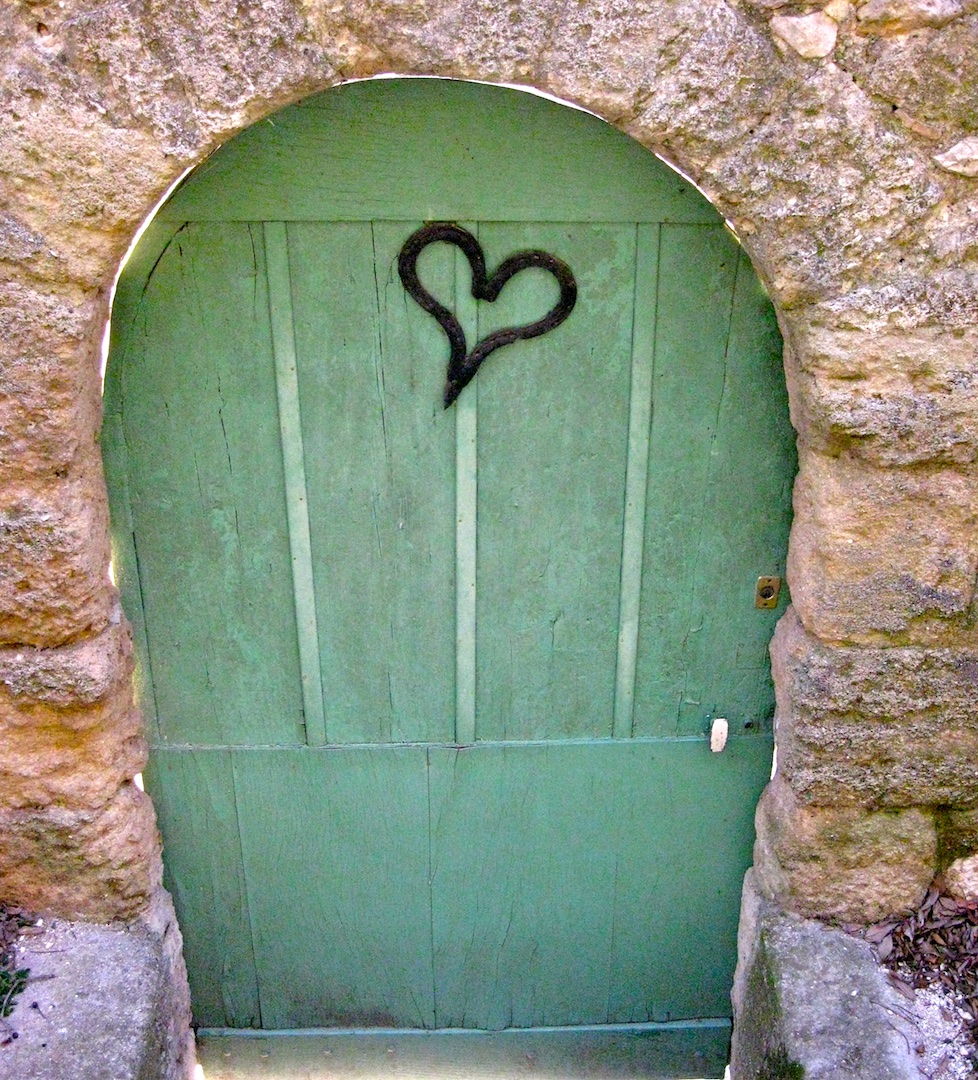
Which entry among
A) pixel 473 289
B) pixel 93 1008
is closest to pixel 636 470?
pixel 473 289

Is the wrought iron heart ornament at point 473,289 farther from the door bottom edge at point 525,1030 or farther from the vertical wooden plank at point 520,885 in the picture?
the door bottom edge at point 525,1030

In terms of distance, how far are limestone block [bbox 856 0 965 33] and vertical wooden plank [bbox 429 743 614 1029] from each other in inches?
57.1

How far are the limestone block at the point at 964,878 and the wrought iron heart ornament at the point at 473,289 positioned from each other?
135 centimetres

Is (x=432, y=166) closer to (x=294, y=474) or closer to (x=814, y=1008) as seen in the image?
(x=294, y=474)

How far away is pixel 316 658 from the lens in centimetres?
206

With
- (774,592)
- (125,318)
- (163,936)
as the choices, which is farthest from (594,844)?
(125,318)

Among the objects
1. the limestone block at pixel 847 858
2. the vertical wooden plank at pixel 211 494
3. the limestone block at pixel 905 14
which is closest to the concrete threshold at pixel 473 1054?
the limestone block at pixel 847 858

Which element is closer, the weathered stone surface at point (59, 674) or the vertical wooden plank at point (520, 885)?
the weathered stone surface at point (59, 674)

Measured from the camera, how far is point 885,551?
1756 mm

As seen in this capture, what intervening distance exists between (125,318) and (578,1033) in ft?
6.46

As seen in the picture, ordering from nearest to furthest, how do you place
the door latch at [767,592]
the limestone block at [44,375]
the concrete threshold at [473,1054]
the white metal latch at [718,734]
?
the limestone block at [44,375]
the door latch at [767,592]
the white metal latch at [718,734]
the concrete threshold at [473,1054]

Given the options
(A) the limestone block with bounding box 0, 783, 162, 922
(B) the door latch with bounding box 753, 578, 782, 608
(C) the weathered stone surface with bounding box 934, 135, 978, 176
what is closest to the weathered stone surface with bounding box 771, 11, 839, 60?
(C) the weathered stone surface with bounding box 934, 135, 978, 176

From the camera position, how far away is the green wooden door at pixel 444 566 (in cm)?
174

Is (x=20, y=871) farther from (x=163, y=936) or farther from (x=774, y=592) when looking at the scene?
(x=774, y=592)
